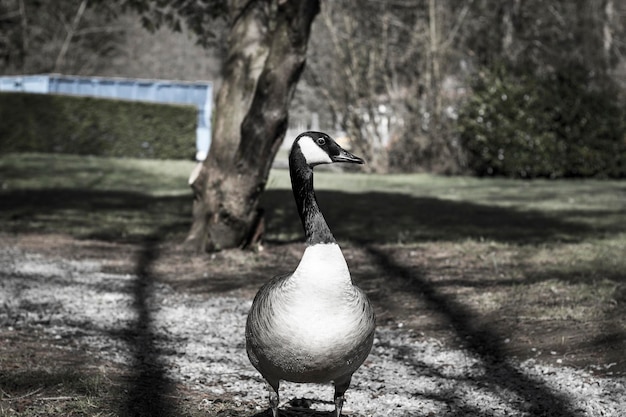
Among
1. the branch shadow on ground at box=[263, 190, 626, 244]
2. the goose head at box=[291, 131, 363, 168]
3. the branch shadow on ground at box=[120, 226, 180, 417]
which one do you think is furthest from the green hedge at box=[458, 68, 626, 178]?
the goose head at box=[291, 131, 363, 168]

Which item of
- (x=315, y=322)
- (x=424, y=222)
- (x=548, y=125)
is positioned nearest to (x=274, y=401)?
(x=315, y=322)

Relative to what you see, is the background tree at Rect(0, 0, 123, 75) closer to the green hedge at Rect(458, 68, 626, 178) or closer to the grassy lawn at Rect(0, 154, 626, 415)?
the grassy lawn at Rect(0, 154, 626, 415)

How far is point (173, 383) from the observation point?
5332 millimetres

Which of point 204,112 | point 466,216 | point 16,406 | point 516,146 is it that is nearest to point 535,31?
point 516,146

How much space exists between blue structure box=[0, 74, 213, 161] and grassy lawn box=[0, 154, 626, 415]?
24.3 ft

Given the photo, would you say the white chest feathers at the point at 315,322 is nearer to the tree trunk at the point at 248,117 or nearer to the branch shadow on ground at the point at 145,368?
the branch shadow on ground at the point at 145,368

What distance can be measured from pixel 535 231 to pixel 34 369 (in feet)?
27.6

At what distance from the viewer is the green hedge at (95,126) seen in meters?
24.6

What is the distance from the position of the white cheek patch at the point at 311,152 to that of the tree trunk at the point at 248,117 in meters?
5.16

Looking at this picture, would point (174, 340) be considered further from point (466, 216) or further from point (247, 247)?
point (466, 216)

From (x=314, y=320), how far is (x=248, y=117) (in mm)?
5973

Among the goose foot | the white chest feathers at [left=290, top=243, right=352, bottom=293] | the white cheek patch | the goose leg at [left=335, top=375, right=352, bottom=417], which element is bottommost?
the goose foot

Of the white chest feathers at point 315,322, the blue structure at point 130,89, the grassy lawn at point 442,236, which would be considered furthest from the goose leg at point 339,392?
the blue structure at point 130,89

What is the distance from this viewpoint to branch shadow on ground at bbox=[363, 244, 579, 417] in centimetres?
502
